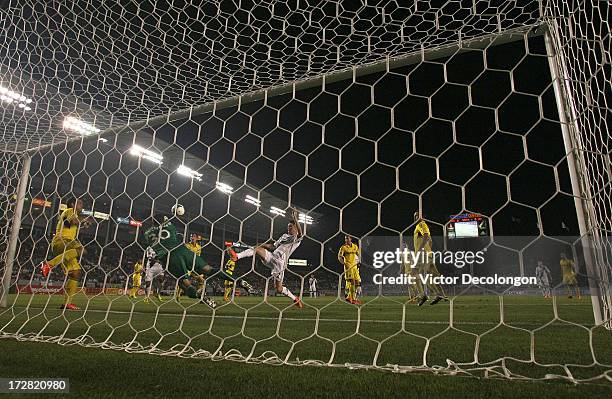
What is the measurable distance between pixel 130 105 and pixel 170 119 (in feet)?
3.32

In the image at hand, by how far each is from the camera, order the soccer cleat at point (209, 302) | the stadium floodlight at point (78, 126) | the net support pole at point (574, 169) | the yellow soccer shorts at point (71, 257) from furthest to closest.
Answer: the yellow soccer shorts at point (71, 257) < the stadium floodlight at point (78, 126) < the soccer cleat at point (209, 302) < the net support pole at point (574, 169)

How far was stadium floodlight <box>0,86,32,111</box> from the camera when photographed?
338cm

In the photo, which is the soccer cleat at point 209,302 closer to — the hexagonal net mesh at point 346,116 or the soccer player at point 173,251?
the hexagonal net mesh at point 346,116

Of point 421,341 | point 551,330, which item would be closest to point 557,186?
point 421,341

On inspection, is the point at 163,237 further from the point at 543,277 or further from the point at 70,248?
the point at 543,277

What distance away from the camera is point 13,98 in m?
3.42

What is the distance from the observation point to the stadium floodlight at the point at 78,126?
128 inches

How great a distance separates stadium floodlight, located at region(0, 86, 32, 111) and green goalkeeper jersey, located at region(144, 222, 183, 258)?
163 cm

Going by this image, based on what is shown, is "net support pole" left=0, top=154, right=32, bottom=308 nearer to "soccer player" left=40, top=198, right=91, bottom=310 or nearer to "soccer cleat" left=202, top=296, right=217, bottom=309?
"soccer player" left=40, top=198, right=91, bottom=310

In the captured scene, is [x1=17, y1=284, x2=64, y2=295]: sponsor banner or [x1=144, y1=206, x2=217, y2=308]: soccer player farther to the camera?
[x1=144, y1=206, x2=217, y2=308]: soccer player

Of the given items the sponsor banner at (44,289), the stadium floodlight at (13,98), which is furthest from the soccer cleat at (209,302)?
→ the stadium floodlight at (13,98)

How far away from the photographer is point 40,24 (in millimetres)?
3029

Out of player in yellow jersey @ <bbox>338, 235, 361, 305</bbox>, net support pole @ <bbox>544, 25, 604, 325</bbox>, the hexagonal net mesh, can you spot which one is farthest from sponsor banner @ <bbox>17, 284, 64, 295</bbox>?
player in yellow jersey @ <bbox>338, 235, 361, 305</bbox>

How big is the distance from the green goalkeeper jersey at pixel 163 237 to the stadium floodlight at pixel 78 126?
1145 mm
